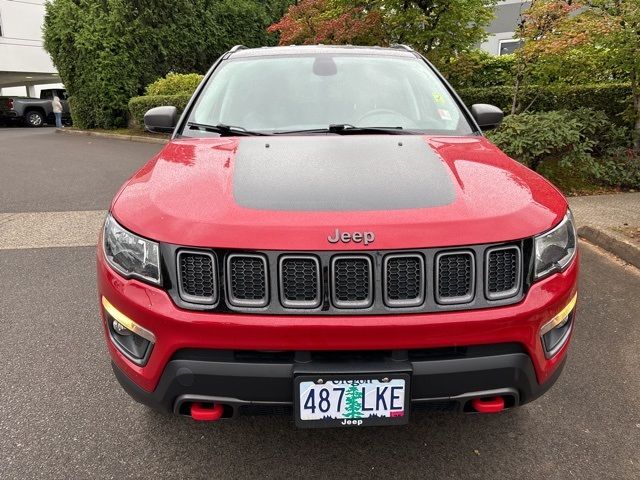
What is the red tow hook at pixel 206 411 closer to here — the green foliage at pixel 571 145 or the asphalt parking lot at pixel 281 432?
the asphalt parking lot at pixel 281 432

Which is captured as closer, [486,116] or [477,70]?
[486,116]

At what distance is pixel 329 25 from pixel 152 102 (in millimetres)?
7611

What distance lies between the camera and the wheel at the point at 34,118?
2475 centimetres

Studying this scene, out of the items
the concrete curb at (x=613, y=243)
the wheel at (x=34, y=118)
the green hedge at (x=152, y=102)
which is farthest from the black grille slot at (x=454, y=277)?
the wheel at (x=34, y=118)

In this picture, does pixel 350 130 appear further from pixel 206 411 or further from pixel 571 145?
pixel 571 145

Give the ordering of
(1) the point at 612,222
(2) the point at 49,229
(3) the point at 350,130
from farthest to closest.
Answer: (2) the point at 49,229 < (1) the point at 612,222 < (3) the point at 350,130

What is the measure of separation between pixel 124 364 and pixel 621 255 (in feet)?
13.8

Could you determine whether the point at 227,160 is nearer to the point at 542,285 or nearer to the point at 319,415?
the point at 319,415

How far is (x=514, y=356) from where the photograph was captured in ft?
5.86

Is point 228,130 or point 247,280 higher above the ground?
point 228,130

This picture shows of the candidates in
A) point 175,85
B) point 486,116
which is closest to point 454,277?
point 486,116

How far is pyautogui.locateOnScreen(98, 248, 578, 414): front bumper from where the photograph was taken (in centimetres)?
171

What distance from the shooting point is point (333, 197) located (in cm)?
187

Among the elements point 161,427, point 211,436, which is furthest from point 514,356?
point 161,427
